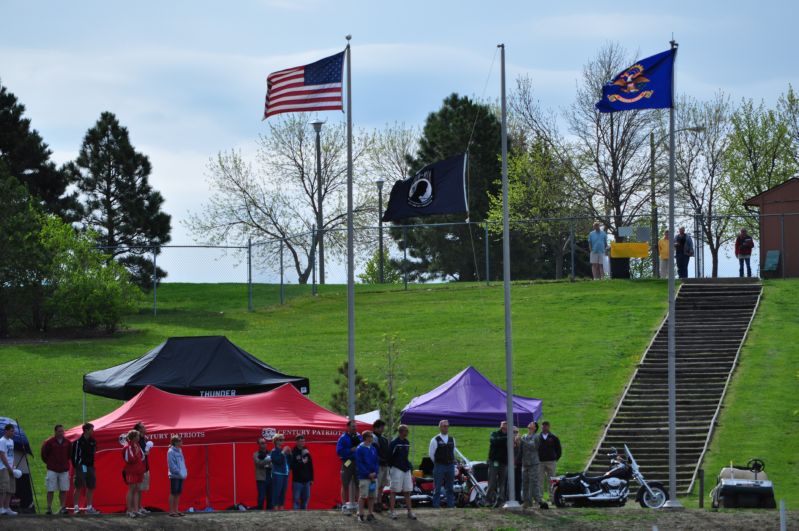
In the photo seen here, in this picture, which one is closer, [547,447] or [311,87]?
[311,87]

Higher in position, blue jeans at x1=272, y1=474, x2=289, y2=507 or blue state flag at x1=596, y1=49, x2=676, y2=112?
blue state flag at x1=596, y1=49, x2=676, y2=112

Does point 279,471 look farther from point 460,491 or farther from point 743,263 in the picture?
point 743,263

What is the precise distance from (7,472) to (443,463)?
24.9 ft

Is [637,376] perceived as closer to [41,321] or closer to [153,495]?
[153,495]

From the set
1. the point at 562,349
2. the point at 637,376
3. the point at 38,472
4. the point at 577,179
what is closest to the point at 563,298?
the point at 562,349

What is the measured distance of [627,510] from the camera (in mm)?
22438

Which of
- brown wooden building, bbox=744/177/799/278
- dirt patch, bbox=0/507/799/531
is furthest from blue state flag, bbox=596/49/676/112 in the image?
brown wooden building, bbox=744/177/799/278

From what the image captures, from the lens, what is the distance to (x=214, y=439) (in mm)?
22641

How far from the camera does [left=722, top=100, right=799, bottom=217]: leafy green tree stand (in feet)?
209

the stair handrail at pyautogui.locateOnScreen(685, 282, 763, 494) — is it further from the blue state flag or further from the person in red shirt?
the person in red shirt

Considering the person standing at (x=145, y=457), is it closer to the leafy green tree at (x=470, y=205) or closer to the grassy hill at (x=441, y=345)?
the grassy hill at (x=441, y=345)

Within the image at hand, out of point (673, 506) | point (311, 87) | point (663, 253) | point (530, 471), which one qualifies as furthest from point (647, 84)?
point (663, 253)

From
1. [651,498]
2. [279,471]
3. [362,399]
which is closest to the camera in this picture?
[279,471]

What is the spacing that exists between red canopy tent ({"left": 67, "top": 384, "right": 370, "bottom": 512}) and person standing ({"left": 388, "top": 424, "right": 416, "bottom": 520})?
1.77 meters
